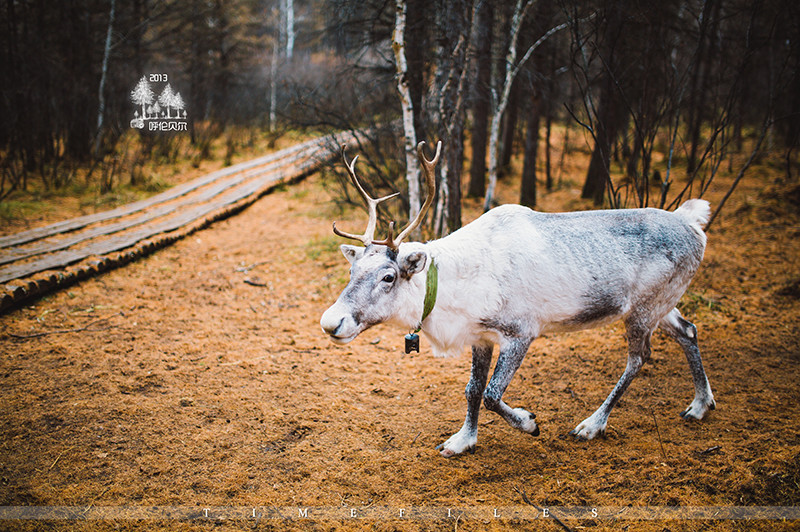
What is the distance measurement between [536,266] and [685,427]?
1.71m

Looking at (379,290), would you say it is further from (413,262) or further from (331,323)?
(331,323)

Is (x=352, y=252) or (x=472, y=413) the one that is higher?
(x=352, y=252)

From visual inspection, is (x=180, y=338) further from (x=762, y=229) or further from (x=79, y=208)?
(x=762, y=229)

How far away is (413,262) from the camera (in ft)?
9.68

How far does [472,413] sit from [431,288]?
38.3 inches

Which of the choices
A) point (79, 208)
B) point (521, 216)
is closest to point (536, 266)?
point (521, 216)

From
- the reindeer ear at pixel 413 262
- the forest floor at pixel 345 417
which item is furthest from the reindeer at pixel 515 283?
the forest floor at pixel 345 417

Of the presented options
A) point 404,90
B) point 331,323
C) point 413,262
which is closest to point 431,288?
point 413,262

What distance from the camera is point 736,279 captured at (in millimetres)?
6238

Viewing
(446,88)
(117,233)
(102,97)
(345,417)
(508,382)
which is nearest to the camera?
(508,382)

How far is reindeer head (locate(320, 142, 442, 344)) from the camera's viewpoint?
111 inches

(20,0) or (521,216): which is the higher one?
(20,0)

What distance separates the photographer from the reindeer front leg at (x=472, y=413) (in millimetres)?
3287

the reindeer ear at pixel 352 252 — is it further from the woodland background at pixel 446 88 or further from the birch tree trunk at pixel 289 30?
the birch tree trunk at pixel 289 30
